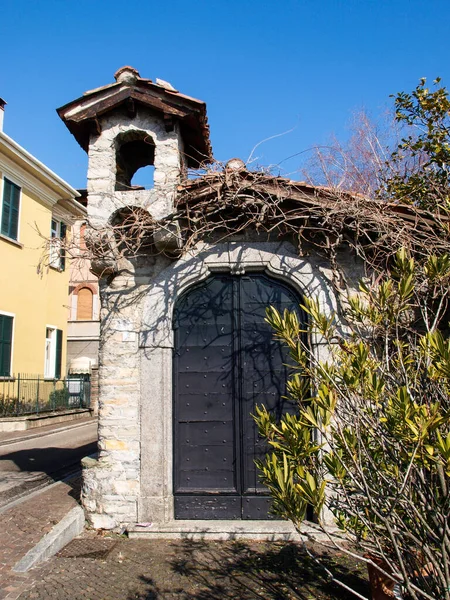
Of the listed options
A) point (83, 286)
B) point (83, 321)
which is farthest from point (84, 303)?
point (83, 321)

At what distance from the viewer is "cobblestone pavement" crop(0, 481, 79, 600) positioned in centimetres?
432

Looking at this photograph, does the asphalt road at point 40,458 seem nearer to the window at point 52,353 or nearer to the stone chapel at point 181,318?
the stone chapel at point 181,318

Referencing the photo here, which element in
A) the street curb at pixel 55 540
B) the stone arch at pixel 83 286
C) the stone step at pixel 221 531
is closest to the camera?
the street curb at pixel 55 540

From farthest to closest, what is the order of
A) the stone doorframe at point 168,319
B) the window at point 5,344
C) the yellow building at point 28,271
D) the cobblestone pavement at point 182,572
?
the yellow building at point 28,271 < the window at point 5,344 < the stone doorframe at point 168,319 < the cobblestone pavement at point 182,572

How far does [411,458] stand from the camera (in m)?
2.57

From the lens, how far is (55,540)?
193 inches

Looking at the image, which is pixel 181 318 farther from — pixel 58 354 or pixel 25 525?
pixel 58 354

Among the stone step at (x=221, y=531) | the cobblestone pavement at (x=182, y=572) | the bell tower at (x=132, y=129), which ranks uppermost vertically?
the bell tower at (x=132, y=129)

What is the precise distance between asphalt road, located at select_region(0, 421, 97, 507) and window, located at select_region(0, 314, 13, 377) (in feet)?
7.49

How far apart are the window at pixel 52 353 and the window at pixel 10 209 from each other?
431cm

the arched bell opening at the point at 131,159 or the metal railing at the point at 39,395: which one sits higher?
the arched bell opening at the point at 131,159

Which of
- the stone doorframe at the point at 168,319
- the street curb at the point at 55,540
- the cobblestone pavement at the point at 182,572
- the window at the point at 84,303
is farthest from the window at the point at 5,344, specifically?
the window at the point at 84,303

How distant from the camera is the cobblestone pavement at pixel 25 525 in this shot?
4.32 meters

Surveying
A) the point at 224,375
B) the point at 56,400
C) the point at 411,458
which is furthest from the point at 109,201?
the point at 56,400
